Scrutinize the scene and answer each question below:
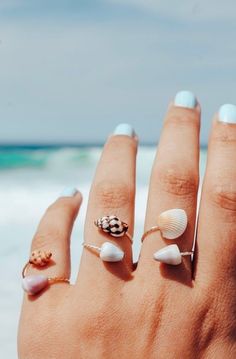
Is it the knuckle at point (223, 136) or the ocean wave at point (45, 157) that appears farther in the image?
the ocean wave at point (45, 157)

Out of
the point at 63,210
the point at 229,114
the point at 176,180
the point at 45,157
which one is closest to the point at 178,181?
the point at 176,180

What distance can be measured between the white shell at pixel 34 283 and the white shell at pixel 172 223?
36 cm

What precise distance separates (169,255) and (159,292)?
12 centimetres

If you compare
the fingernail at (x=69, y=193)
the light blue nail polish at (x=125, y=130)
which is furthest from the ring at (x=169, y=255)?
the fingernail at (x=69, y=193)

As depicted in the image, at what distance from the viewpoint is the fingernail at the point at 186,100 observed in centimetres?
184

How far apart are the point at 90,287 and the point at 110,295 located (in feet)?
0.19

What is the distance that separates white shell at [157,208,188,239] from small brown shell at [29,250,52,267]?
0.37 metres

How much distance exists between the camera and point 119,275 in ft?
5.41

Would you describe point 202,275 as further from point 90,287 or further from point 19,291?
point 19,291

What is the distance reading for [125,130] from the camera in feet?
6.26

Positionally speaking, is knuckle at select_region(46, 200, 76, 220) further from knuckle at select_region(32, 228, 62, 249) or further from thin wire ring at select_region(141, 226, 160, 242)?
thin wire ring at select_region(141, 226, 160, 242)

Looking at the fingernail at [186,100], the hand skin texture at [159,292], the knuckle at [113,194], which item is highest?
the fingernail at [186,100]

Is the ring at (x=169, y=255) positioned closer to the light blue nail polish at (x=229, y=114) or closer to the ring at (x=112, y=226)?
the ring at (x=112, y=226)

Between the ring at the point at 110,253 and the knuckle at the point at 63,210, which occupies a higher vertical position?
the knuckle at the point at 63,210
